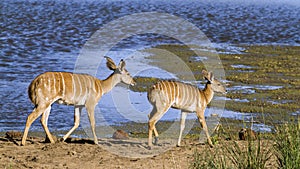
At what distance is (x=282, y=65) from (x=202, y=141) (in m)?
8.16

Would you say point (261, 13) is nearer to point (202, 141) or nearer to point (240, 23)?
point (240, 23)

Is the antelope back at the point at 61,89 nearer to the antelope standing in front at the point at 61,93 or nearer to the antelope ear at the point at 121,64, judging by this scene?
the antelope standing in front at the point at 61,93

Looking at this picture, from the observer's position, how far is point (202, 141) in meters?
10.2

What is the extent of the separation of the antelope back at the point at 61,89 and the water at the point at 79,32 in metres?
1.72

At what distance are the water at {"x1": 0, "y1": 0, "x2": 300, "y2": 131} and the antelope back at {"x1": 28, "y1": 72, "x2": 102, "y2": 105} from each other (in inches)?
67.7

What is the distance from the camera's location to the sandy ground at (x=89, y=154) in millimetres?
8539

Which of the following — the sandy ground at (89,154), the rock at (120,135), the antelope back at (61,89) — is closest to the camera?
the sandy ground at (89,154)

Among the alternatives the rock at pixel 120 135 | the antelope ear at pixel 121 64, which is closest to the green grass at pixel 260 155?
the rock at pixel 120 135

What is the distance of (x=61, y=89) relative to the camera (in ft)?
31.4

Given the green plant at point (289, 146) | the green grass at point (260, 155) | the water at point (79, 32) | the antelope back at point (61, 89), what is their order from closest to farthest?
the green grass at point (260, 155), the green plant at point (289, 146), the antelope back at point (61, 89), the water at point (79, 32)

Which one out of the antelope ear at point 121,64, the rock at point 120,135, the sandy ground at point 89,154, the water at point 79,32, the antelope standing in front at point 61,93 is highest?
the water at point 79,32

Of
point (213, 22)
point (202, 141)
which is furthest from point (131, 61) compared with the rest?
point (213, 22)

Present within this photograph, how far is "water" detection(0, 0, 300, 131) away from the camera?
13125 mm

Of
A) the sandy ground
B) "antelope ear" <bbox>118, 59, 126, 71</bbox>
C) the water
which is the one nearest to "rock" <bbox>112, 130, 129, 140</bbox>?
the sandy ground
